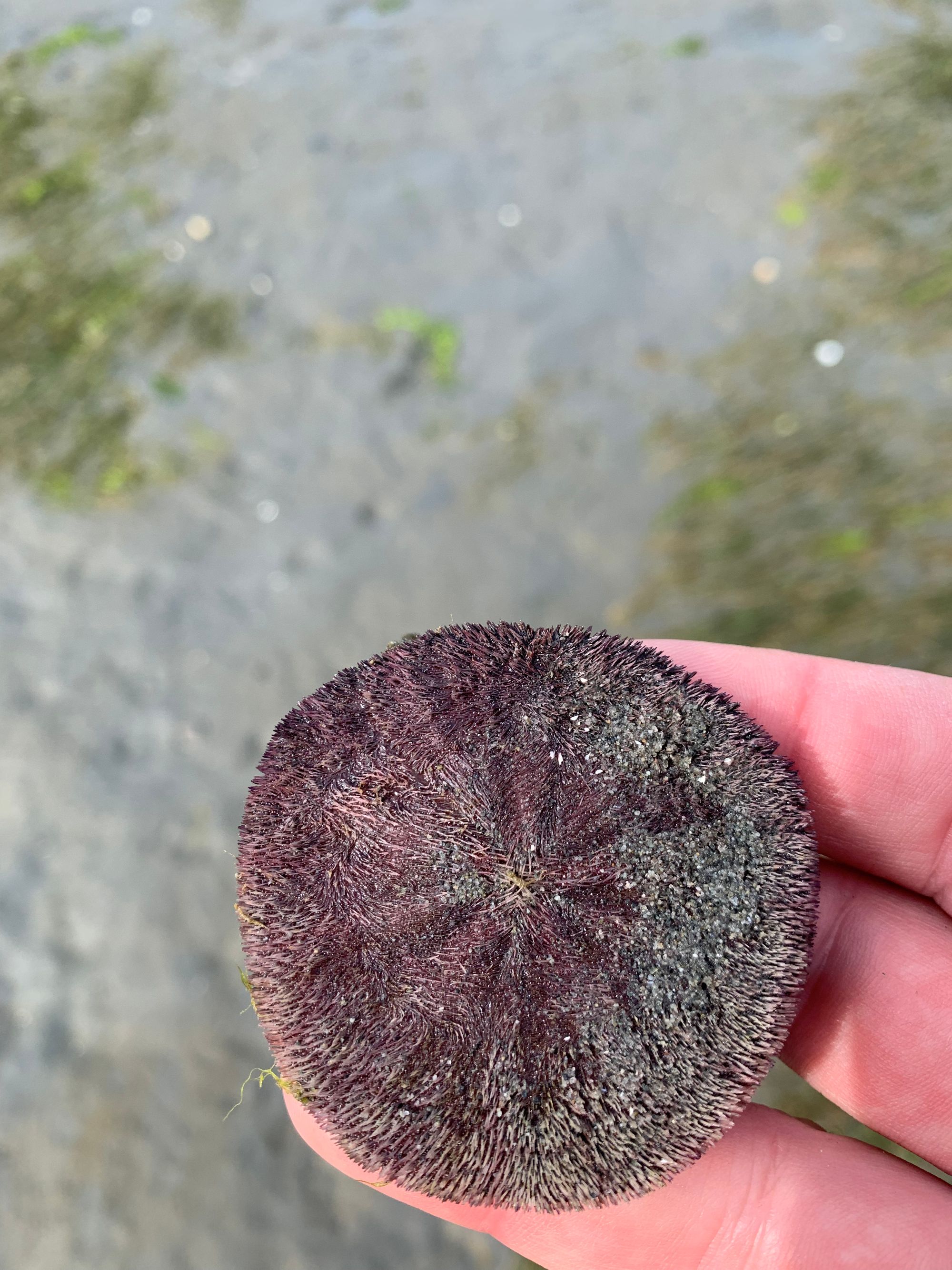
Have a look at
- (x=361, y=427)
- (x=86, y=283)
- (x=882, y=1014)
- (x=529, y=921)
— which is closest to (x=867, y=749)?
(x=882, y=1014)

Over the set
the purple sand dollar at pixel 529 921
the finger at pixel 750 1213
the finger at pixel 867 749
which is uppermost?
the purple sand dollar at pixel 529 921

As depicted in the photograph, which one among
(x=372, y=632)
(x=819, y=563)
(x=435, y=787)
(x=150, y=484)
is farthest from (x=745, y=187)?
(x=435, y=787)

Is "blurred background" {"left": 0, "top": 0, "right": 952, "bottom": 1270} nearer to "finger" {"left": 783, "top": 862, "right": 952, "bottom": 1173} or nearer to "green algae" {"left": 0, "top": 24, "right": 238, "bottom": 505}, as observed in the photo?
"green algae" {"left": 0, "top": 24, "right": 238, "bottom": 505}

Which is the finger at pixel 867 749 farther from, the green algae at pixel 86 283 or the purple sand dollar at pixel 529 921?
the green algae at pixel 86 283

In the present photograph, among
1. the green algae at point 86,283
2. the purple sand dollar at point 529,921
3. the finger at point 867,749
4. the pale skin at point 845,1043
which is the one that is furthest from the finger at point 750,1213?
the green algae at point 86,283

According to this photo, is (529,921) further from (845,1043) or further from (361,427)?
(361,427)

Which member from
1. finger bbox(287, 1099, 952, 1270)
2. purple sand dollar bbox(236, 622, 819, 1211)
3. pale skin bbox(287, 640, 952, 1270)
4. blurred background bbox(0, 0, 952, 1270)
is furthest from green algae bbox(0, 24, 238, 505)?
finger bbox(287, 1099, 952, 1270)
